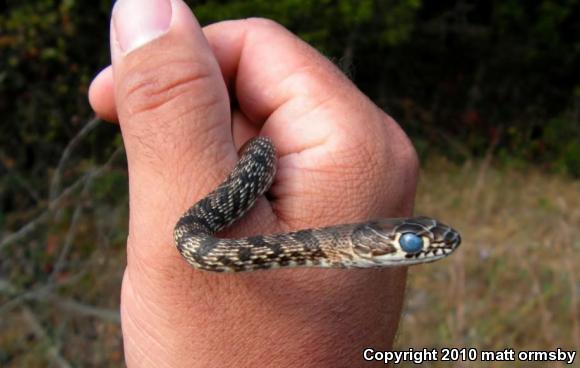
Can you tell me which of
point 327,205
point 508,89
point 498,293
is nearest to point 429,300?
point 498,293

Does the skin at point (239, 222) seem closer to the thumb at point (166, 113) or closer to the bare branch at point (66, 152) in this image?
the thumb at point (166, 113)

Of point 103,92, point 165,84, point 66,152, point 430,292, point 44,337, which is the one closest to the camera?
point 165,84

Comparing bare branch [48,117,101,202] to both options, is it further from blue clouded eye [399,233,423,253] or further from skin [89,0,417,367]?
blue clouded eye [399,233,423,253]

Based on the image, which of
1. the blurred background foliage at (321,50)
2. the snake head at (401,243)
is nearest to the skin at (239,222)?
the snake head at (401,243)

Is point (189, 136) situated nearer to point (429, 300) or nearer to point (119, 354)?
point (119, 354)

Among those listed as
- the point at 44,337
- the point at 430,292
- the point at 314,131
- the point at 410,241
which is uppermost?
the point at 314,131

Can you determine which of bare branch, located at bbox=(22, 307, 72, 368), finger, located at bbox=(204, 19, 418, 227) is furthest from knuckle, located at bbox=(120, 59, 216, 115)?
bare branch, located at bbox=(22, 307, 72, 368)

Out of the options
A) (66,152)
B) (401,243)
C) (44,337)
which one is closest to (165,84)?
(401,243)

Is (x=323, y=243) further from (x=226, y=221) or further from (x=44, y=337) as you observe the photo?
(x=44, y=337)
